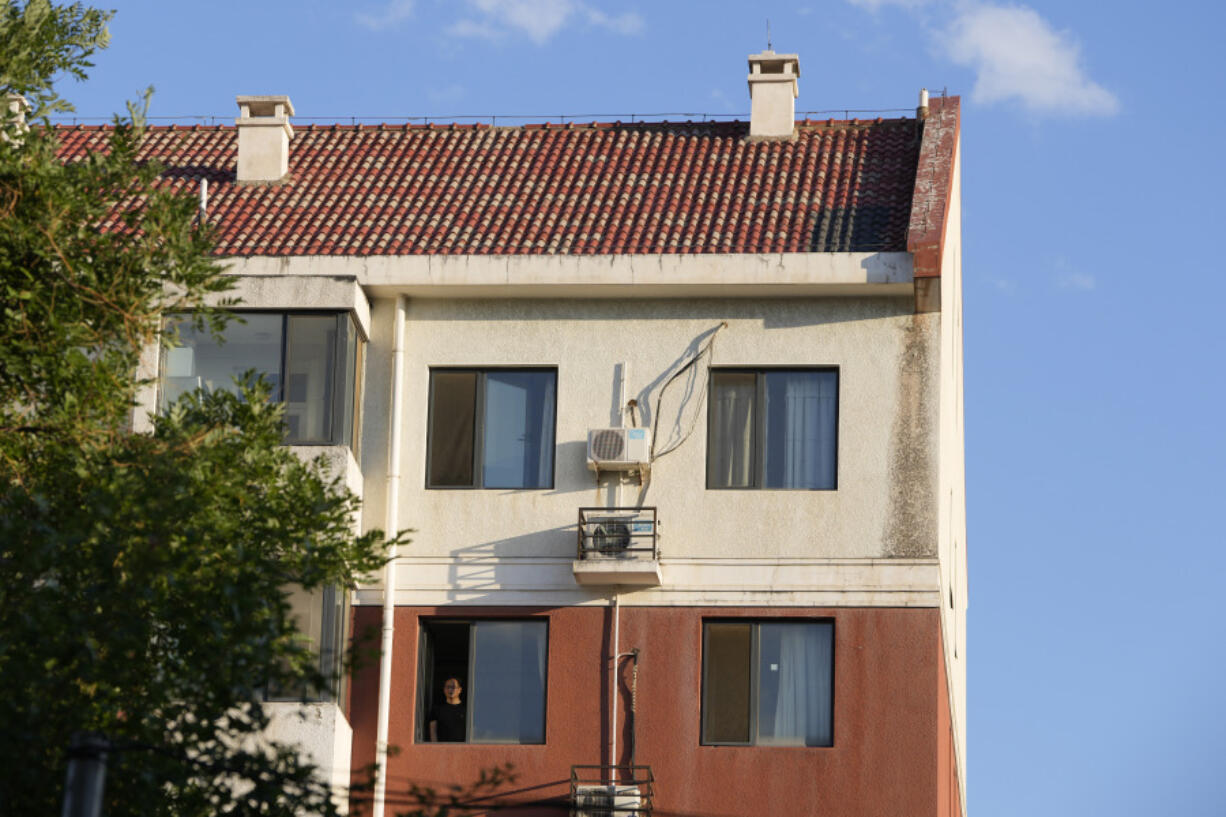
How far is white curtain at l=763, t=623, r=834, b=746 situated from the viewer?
2616 cm

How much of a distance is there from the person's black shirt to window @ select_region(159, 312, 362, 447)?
11.9ft

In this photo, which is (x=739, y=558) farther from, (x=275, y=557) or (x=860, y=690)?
(x=275, y=557)

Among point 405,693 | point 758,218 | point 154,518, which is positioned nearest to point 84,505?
point 154,518

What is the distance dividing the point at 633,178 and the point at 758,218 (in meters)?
2.44

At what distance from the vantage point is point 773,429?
27453 mm

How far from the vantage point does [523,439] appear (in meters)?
27.8

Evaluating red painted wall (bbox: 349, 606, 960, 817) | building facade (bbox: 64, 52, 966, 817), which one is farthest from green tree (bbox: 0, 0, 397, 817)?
building facade (bbox: 64, 52, 966, 817)

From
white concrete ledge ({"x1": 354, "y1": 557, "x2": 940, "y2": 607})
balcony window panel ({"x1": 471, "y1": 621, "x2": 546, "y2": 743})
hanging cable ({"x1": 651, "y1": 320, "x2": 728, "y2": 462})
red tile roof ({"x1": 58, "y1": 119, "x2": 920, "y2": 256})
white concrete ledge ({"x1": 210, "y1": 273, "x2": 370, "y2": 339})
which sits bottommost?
balcony window panel ({"x1": 471, "y1": 621, "x2": 546, "y2": 743})

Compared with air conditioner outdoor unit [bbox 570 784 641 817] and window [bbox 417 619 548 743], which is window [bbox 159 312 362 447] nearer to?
window [bbox 417 619 548 743]

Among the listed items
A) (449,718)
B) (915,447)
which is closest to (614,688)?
(449,718)

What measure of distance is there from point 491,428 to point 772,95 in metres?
7.11

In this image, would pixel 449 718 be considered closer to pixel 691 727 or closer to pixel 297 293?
pixel 691 727

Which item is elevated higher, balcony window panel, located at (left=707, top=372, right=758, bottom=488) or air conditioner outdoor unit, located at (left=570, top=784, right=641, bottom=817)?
balcony window panel, located at (left=707, top=372, right=758, bottom=488)

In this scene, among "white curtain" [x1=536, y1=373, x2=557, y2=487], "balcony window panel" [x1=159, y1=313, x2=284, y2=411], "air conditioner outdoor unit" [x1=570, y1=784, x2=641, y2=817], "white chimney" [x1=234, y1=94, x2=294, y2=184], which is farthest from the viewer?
"white chimney" [x1=234, y1=94, x2=294, y2=184]
